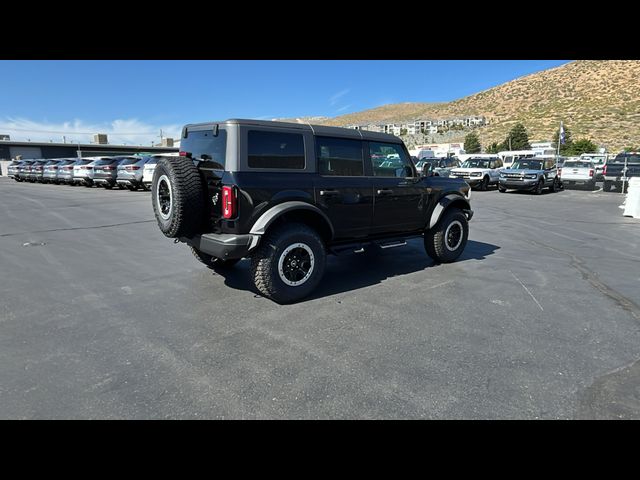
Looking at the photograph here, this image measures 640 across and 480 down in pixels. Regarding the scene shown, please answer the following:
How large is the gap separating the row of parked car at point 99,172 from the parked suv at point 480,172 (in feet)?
53.7

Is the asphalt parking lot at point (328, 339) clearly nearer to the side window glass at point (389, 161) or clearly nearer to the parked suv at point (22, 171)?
the side window glass at point (389, 161)

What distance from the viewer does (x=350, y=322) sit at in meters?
3.85

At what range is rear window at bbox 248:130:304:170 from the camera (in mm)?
4129

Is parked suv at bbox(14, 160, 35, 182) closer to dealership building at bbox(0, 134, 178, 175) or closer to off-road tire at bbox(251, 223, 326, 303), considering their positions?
dealership building at bbox(0, 134, 178, 175)

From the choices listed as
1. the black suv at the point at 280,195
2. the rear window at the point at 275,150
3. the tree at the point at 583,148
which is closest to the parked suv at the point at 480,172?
the black suv at the point at 280,195

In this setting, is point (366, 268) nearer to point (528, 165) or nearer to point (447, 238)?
point (447, 238)

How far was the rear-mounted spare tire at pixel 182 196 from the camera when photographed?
415 centimetres

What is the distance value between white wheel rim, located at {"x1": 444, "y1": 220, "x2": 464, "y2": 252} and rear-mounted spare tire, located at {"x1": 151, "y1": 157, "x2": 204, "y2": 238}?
12.8ft

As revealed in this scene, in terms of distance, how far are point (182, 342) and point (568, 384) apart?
10.5 ft

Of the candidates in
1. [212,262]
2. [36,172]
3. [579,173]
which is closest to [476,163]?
[579,173]
